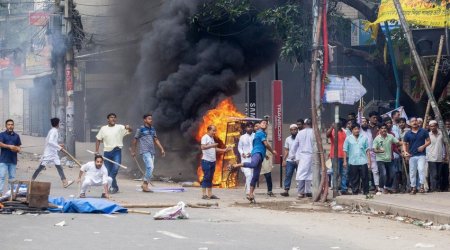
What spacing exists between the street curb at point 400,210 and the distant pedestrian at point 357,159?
1.56 meters

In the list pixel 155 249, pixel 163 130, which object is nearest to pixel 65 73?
pixel 163 130

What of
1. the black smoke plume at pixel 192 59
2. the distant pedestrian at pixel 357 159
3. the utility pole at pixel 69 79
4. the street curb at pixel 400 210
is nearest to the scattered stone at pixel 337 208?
the street curb at pixel 400 210

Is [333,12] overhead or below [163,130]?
overhead

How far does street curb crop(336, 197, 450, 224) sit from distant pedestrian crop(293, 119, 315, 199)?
1.71m

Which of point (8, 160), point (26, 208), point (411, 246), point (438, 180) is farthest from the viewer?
point (438, 180)

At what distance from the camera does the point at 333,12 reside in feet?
79.8

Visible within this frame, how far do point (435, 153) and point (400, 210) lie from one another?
3427 mm

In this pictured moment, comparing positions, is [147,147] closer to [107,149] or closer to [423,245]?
[107,149]

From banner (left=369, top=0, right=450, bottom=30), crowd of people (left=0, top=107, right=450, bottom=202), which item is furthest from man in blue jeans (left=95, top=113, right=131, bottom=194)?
banner (left=369, top=0, right=450, bottom=30)

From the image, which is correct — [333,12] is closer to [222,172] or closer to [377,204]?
[222,172]

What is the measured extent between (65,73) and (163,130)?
205 inches

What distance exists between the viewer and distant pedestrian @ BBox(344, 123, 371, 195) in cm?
1633

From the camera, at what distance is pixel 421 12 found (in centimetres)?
1788

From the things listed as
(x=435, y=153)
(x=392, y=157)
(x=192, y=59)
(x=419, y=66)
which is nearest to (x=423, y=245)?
(x=419, y=66)
